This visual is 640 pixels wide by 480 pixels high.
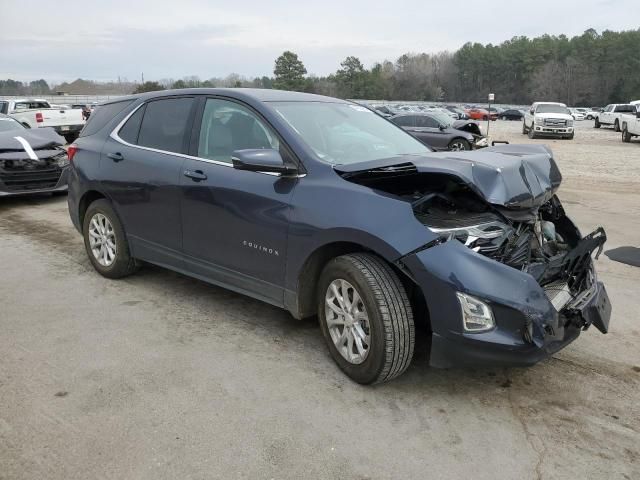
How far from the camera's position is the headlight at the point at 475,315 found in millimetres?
2832

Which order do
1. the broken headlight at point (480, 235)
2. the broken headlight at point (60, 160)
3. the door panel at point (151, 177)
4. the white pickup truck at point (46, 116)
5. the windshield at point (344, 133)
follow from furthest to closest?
the white pickup truck at point (46, 116) < the broken headlight at point (60, 160) < the door panel at point (151, 177) < the windshield at point (344, 133) < the broken headlight at point (480, 235)

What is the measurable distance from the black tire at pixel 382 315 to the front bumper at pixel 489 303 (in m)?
0.17

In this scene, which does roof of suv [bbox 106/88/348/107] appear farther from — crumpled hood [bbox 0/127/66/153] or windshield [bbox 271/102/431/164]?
crumpled hood [bbox 0/127/66/153]

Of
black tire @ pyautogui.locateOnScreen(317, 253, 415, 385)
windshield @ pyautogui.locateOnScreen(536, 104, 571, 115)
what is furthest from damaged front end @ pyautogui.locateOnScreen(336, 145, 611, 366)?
windshield @ pyautogui.locateOnScreen(536, 104, 571, 115)

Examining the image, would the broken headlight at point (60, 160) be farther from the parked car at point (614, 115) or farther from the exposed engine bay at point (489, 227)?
the parked car at point (614, 115)

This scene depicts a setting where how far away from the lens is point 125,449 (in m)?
2.68

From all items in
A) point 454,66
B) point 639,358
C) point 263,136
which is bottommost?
point 639,358

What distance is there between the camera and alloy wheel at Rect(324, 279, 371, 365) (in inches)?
126

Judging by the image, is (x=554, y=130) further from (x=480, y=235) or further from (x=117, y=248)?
(x=480, y=235)

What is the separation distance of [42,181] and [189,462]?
7.79m


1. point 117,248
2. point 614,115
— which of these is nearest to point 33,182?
point 117,248

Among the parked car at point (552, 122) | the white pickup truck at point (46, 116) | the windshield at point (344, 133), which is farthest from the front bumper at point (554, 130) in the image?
the windshield at point (344, 133)

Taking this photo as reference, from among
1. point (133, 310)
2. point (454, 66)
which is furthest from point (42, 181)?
point (454, 66)

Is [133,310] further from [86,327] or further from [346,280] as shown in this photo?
[346,280]
